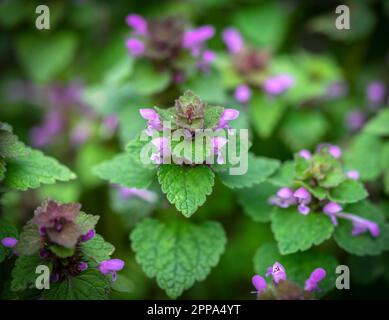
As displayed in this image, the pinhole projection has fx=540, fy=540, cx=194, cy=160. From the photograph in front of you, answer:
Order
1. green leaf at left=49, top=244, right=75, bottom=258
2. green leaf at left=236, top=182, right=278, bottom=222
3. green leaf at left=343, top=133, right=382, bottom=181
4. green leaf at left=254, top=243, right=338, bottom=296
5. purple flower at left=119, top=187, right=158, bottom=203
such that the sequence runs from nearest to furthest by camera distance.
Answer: green leaf at left=49, top=244, right=75, bottom=258 → green leaf at left=254, top=243, right=338, bottom=296 → green leaf at left=236, top=182, right=278, bottom=222 → purple flower at left=119, top=187, right=158, bottom=203 → green leaf at left=343, top=133, right=382, bottom=181

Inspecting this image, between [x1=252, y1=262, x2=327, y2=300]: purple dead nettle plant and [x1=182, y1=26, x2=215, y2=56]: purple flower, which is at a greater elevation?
[x1=182, y1=26, x2=215, y2=56]: purple flower

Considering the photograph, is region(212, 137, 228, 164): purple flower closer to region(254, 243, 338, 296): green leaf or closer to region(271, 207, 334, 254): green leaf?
region(271, 207, 334, 254): green leaf

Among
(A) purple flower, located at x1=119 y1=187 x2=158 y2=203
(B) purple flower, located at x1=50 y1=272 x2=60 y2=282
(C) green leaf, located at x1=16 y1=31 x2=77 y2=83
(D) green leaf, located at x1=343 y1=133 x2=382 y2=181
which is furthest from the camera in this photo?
(C) green leaf, located at x1=16 y1=31 x2=77 y2=83

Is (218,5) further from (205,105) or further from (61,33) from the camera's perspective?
(205,105)

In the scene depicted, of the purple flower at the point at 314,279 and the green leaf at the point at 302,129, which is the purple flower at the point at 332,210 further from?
the green leaf at the point at 302,129

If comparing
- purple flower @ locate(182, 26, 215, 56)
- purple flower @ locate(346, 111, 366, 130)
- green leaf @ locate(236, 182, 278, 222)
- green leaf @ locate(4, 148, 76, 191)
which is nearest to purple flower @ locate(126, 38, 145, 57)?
purple flower @ locate(182, 26, 215, 56)

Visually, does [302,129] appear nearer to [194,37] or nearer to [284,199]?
[194,37]

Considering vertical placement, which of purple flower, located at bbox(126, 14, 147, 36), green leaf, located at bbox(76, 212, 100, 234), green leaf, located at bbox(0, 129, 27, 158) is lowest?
green leaf, located at bbox(76, 212, 100, 234)
